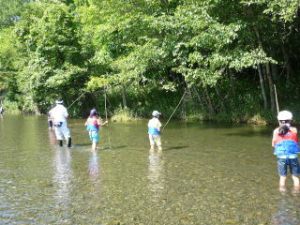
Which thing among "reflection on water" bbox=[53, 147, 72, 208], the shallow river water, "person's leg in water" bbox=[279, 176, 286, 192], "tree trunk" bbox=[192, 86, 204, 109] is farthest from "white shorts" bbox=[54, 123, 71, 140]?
"tree trunk" bbox=[192, 86, 204, 109]

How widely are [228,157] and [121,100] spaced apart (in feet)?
78.2

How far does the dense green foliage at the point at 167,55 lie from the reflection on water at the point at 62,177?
26.4 feet

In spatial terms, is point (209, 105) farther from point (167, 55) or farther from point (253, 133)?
point (253, 133)

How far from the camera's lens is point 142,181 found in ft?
38.5

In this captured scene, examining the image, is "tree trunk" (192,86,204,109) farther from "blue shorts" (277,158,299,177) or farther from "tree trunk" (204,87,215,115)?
"blue shorts" (277,158,299,177)

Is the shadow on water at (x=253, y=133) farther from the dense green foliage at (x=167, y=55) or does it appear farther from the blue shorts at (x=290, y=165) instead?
the blue shorts at (x=290, y=165)

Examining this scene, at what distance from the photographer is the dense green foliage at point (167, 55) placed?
2134 cm

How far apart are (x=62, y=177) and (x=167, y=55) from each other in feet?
40.2

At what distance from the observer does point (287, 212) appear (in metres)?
8.68

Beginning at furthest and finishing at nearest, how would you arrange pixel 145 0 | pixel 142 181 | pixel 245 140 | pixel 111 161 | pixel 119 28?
pixel 119 28
pixel 145 0
pixel 245 140
pixel 111 161
pixel 142 181

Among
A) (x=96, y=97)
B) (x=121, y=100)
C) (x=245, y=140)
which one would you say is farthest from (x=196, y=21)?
(x=96, y=97)

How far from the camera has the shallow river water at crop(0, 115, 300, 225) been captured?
868 cm

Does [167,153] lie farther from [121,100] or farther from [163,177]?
[121,100]

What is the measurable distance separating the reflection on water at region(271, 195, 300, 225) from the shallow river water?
17 millimetres
